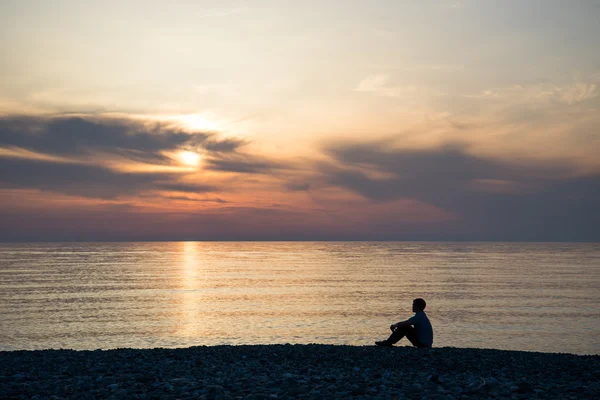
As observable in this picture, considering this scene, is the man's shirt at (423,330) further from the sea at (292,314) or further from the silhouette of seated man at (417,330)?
the sea at (292,314)

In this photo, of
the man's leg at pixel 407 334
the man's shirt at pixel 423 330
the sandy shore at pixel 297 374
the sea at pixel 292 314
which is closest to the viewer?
the sandy shore at pixel 297 374

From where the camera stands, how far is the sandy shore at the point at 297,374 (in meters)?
10.8

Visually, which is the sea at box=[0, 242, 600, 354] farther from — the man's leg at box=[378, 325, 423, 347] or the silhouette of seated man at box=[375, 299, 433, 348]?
the silhouette of seated man at box=[375, 299, 433, 348]

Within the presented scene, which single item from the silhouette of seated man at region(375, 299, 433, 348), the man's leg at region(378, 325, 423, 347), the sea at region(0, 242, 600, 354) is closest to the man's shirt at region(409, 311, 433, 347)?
the silhouette of seated man at region(375, 299, 433, 348)

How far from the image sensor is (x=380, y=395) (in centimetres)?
1066

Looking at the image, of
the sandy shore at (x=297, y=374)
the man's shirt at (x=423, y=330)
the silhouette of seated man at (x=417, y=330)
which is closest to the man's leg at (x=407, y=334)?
the silhouette of seated man at (x=417, y=330)

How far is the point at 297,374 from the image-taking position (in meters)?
13.5

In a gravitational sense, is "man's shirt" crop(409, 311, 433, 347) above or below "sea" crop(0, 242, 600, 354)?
above

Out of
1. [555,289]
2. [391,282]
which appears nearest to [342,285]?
[391,282]

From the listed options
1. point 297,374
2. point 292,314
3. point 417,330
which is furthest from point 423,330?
point 292,314

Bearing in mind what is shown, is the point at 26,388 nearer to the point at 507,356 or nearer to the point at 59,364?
the point at 59,364

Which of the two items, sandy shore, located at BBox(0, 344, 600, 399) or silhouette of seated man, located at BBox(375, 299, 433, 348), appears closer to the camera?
sandy shore, located at BBox(0, 344, 600, 399)

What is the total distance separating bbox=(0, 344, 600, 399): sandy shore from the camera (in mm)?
10773

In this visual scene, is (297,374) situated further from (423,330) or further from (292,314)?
(292,314)
